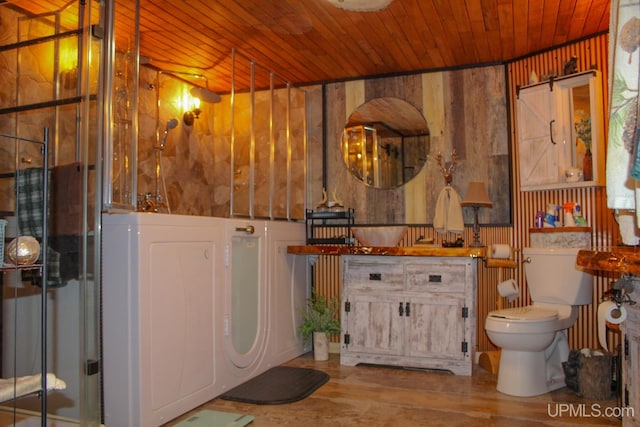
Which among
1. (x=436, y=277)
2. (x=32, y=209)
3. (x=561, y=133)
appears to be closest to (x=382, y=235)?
(x=436, y=277)

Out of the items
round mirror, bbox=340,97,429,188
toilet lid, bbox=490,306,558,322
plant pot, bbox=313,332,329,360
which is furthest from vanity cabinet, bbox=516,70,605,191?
plant pot, bbox=313,332,329,360

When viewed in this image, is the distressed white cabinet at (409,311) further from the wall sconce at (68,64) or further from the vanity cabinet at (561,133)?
the wall sconce at (68,64)

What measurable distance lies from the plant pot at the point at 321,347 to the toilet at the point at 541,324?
149cm

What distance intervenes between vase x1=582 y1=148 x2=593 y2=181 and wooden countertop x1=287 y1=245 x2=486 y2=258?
2.96 feet

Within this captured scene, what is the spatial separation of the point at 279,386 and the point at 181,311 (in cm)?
99

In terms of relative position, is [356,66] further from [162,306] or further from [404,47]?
[162,306]

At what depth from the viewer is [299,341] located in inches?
180

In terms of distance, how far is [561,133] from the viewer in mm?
3895

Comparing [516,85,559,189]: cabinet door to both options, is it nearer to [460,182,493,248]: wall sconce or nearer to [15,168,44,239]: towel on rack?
[460,182,493,248]: wall sconce

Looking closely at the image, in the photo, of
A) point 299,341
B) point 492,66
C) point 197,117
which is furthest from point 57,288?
point 492,66

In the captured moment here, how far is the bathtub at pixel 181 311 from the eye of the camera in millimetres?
2727

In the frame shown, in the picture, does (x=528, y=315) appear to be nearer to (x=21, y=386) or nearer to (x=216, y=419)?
(x=216, y=419)

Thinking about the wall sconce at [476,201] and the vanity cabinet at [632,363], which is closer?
the vanity cabinet at [632,363]

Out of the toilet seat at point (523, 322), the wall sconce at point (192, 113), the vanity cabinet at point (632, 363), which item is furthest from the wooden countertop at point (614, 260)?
the wall sconce at point (192, 113)
